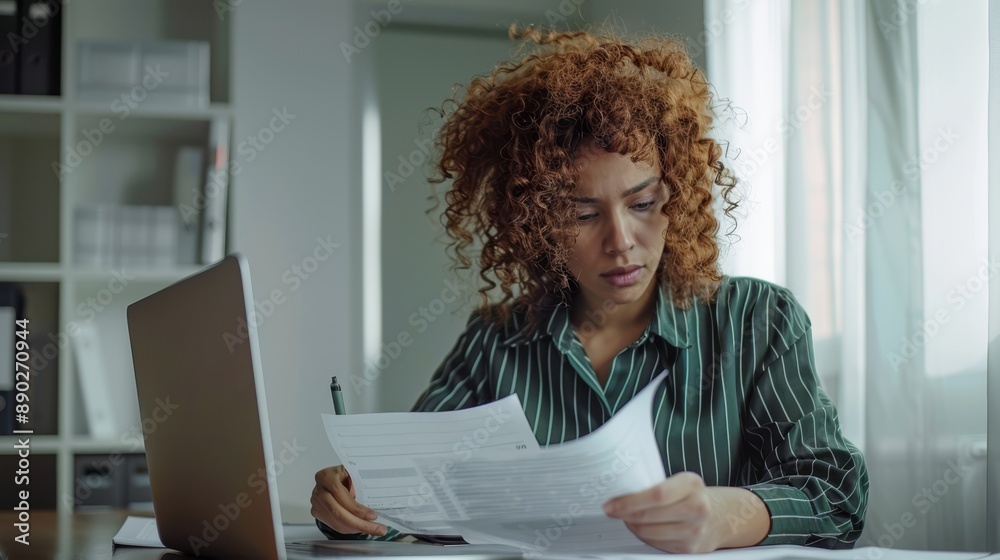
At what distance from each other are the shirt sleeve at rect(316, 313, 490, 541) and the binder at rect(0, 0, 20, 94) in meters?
1.70

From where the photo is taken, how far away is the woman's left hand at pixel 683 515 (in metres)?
0.73

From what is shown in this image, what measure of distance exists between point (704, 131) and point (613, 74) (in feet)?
0.54

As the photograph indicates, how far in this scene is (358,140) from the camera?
3.08 meters

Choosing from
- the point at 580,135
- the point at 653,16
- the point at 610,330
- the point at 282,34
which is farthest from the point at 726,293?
the point at 282,34

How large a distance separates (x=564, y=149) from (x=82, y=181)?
193 centimetres

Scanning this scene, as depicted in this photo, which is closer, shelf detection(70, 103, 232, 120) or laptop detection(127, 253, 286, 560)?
laptop detection(127, 253, 286, 560)

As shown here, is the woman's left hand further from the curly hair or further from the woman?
the curly hair

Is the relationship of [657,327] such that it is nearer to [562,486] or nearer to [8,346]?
[562,486]

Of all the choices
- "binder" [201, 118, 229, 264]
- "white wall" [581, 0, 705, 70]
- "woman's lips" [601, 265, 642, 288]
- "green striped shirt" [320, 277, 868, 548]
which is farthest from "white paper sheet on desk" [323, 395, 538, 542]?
"binder" [201, 118, 229, 264]

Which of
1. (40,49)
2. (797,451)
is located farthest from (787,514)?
(40,49)

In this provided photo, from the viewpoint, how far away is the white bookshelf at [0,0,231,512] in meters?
2.40

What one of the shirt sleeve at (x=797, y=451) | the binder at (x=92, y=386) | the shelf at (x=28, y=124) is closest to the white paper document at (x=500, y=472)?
the shirt sleeve at (x=797, y=451)

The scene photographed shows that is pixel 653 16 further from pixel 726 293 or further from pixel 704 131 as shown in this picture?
pixel 726 293

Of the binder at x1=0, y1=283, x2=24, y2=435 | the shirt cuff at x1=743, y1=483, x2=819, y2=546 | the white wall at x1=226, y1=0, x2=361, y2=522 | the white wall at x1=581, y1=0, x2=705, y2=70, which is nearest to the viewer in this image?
the shirt cuff at x1=743, y1=483, x2=819, y2=546
